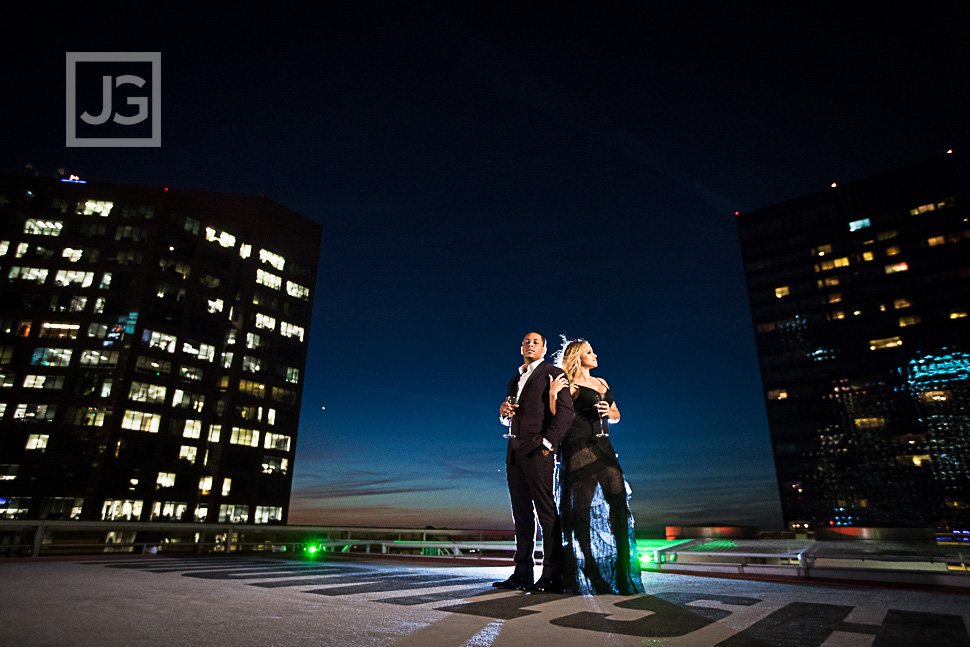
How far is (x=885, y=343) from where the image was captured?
79.7m

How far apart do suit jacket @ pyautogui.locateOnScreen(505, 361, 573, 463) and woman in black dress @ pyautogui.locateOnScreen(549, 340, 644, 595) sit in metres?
0.10

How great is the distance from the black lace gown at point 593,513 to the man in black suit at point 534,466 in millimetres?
150

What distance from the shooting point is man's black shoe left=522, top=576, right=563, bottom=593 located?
16.4 feet

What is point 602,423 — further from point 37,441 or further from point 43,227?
point 43,227

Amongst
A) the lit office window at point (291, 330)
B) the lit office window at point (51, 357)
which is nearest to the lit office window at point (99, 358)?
the lit office window at point (51, 357)

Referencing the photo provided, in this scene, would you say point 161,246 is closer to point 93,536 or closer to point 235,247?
point 235,247

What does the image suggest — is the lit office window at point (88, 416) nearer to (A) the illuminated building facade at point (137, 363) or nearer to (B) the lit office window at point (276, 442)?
(A) the illuminated building facade at point (137, 363)

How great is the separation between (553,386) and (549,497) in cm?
117

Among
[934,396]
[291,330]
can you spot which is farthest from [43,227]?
[934,396]

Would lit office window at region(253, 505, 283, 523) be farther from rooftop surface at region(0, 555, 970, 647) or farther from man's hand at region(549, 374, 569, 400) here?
man's hand at region(549, 374, 569, 400)

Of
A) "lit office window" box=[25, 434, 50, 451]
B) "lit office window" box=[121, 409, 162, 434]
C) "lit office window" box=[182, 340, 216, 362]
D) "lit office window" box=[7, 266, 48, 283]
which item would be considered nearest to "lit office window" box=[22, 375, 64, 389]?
"lit office window" box=[25, 434, 50, 451]

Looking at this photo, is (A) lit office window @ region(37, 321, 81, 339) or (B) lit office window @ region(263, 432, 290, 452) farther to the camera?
(B) lit office window @ region(263, 432, 290, 452)

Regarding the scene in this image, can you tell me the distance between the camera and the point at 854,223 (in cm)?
8875

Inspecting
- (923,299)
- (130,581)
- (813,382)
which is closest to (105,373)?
(130,581)
